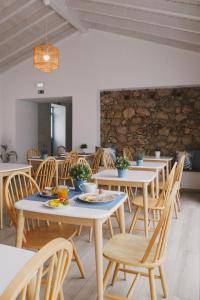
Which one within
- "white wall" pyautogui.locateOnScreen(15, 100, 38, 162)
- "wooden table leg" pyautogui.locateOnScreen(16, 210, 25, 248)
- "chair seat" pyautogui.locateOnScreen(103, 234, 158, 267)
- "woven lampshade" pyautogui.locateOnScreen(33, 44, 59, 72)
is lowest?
"chair seat" pyautogui.locateOnScreen(103, 234, 158, 267)

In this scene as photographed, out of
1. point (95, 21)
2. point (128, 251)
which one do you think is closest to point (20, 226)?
point (128, 251)

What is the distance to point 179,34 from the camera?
208 inches

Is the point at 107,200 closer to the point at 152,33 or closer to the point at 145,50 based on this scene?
the point at 152,33

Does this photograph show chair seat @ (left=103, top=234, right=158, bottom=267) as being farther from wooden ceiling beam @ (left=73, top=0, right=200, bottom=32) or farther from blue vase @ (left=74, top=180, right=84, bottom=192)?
wooden ceiling beam @ (left=73, top=0, right=200, bottom=32)

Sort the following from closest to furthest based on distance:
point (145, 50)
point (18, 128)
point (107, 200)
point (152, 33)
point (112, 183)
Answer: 1. point (107, 200)
2. point (112, 183)
3. point (152, 33)
4. point (145, 50)
5. point (18, 128)

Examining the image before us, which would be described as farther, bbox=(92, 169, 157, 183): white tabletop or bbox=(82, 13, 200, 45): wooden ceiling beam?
bbox=(82, 13, 200, 45): wooden ceiling beam

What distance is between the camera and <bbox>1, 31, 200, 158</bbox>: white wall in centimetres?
608

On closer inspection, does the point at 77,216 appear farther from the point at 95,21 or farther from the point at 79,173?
the point at 95,21

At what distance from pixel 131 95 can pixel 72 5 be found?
2553 millimetres

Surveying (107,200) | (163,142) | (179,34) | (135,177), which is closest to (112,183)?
(135,177)

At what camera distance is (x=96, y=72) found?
264 inches

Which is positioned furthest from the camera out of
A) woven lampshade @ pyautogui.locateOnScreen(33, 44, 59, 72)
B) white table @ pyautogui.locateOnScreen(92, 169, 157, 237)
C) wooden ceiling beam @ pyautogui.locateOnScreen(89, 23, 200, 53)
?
wooden ceiling beam @ pyautogui.locateOnScreen(89, 23, 200, 53)

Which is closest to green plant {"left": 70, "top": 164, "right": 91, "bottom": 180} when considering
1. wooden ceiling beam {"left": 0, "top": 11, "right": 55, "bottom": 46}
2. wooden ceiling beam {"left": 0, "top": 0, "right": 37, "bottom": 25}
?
wooden ceiling beam {"left": 0, "top": 0, "right": 37, "bottom": 25}

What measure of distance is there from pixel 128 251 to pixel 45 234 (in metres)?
0.67
